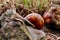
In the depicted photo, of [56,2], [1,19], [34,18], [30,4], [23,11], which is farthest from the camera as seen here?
[56,2]

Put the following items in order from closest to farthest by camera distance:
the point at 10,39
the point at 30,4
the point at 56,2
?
the point at 10,39, the point at 30,4, the point at 56,2

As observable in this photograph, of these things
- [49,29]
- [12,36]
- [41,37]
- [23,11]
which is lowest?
[49,29]

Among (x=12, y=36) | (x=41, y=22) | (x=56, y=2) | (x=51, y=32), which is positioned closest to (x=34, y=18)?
(x=41, y=22)

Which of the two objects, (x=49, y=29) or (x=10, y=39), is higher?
(x=10, y=39)

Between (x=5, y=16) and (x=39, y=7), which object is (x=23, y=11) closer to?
(x=39, y=7)

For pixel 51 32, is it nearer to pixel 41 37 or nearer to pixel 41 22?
pixel 41 22

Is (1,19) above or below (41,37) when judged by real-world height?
above

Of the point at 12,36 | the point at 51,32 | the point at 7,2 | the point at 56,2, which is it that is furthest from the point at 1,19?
the point at 56,2

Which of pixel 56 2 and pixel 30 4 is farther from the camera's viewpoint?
pixel 56 2

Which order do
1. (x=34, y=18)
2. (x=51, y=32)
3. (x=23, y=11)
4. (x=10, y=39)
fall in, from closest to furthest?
1. (x=10, y=39)
2. (x=34, y=18)
3. (x=51, y=32)
4. (x=23, y=11)
